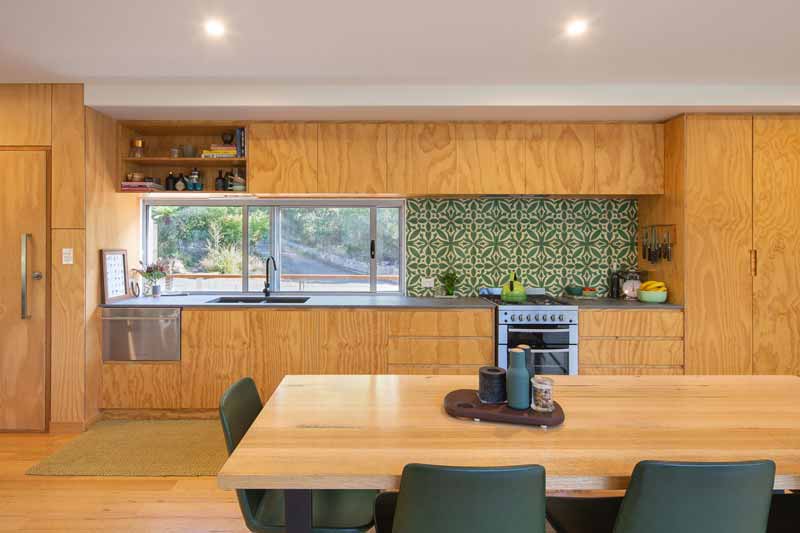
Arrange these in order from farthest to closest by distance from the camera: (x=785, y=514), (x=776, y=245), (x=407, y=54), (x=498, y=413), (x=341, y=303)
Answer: (x=341, y=303), (x=776, y=245), (x=407, y=54), (x=785, y=514), (x=498, y=413)

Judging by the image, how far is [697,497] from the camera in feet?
3.57

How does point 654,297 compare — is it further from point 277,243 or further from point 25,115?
point 25,115

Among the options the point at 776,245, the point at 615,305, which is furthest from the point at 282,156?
the point at 776,245

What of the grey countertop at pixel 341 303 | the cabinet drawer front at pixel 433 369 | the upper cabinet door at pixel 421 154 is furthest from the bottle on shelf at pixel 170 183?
the cabinet drawer front at pixel 433 369

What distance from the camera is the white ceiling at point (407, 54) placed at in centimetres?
224

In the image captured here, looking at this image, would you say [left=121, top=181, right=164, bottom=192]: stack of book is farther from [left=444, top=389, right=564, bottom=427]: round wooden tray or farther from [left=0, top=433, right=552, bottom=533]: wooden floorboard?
[left=444, top=389, right=564, bottom=427]: round wooden tray

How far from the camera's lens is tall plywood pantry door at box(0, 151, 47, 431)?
3234 millimetres

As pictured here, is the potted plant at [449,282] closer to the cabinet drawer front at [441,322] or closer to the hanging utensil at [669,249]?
the cabinet drawer front at [441,322]

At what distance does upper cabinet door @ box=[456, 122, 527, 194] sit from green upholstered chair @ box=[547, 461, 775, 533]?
8.95 ft

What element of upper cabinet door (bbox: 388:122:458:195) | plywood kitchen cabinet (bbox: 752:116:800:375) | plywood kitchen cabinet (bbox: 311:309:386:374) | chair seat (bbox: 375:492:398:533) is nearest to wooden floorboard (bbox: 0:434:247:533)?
chair seat (bbox: 375:492:398:533)

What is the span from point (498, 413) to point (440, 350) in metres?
1.96

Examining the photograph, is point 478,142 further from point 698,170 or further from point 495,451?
point 495,451

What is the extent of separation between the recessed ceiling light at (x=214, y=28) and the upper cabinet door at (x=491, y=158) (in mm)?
1793

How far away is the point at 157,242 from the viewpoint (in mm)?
4176
